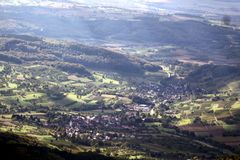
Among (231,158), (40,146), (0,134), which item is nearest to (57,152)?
(40,146)

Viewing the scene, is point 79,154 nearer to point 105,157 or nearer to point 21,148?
point 105,157

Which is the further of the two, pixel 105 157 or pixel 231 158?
pixel 105 157

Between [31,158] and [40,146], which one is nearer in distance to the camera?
[31,158]

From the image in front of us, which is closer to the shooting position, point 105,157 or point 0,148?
point 0,148

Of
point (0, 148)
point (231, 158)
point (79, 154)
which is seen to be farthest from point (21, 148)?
point (231, 158)

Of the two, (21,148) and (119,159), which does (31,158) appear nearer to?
(21,148)

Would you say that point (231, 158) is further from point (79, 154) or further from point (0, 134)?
point (0, 134)

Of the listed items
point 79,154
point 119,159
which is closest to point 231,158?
point 119,159
